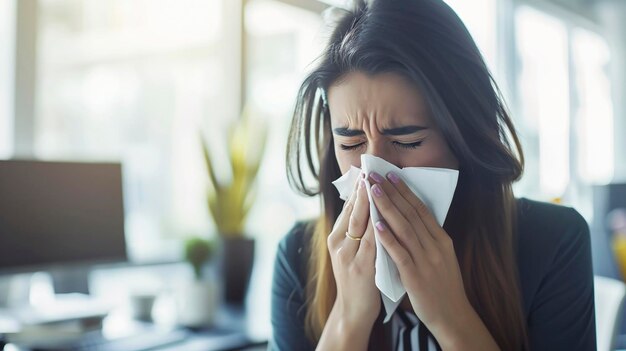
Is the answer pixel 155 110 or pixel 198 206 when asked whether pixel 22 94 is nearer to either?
pixel 155 110

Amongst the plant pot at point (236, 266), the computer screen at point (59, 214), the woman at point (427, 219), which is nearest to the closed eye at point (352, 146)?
the woman at point (427, 219)

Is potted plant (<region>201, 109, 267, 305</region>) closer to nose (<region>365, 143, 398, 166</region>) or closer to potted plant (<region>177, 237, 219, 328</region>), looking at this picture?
potted plant (<region>177, 237, 219, 328</region>)

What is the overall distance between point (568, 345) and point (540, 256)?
17 cm

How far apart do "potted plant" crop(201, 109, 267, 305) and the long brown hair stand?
73cm

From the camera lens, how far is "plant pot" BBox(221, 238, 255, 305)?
1.96 m

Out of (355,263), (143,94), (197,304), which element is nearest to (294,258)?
(355,263)

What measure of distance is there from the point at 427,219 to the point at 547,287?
28 centimetres

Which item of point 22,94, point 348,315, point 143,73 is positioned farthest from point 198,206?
point 348,315

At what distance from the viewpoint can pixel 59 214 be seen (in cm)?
155

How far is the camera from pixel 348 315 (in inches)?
44.0

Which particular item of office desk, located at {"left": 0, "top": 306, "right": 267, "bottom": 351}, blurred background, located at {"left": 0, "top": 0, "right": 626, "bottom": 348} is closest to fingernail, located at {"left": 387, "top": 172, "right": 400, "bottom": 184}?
blurred background, located at {"left": 0, "top": 0, "right": 626, "bottom": 348}

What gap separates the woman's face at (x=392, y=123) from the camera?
1018mm

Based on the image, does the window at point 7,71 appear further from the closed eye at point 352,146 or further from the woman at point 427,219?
the closed eye at point 352,146

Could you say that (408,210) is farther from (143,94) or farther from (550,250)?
(143,94)
